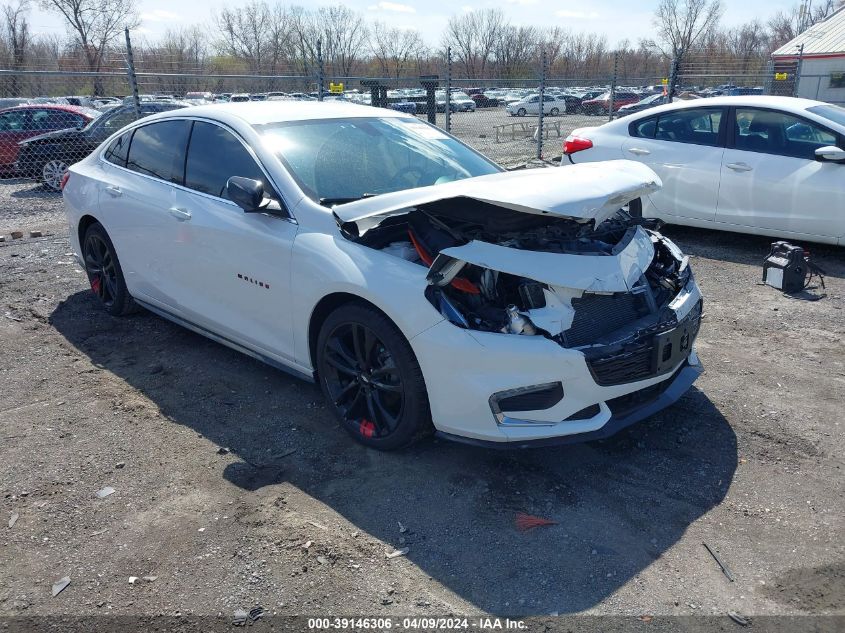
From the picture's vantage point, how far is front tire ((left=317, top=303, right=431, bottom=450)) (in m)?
3.40

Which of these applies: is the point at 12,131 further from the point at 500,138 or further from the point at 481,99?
the point at 481,99

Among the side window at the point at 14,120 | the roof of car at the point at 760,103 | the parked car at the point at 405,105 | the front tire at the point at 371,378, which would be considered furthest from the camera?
the parked car at the point at 405,105

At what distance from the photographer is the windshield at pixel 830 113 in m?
7.07

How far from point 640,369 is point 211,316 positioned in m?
2.69

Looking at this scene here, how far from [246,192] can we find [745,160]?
5.64 m

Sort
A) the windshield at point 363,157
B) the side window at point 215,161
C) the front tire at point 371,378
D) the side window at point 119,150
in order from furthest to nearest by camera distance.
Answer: the side window at point 119,150 → the side window at point 215,161 → the windshield at point 363,157 → the front tire at point 371,378

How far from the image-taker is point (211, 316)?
14.8ft

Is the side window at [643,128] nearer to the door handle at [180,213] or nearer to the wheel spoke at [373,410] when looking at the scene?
the door handle at [180,213]

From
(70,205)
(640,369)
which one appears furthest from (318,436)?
(70,205)

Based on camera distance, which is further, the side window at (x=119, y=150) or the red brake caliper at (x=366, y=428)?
the side window at (x=119, y=150)

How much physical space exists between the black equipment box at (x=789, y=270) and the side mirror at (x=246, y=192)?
186 inches

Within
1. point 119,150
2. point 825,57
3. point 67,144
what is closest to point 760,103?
point 119,150

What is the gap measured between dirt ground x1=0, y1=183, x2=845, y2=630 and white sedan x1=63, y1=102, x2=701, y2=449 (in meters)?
0.32

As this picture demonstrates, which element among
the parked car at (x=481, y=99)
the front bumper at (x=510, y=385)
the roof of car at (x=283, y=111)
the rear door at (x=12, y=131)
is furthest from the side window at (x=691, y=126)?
the parked car at (x=481, y=99)
